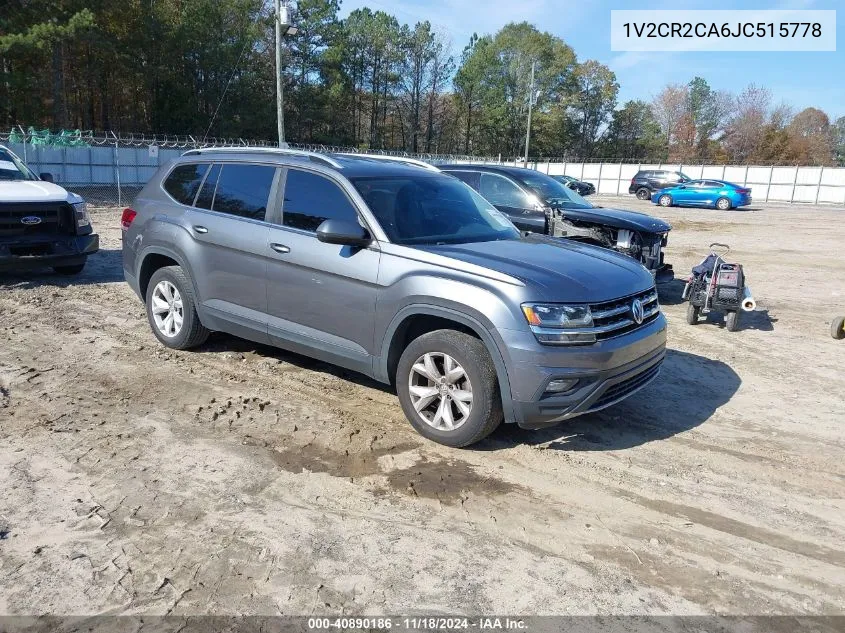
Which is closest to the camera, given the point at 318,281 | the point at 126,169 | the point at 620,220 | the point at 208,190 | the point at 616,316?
the point at 616,316

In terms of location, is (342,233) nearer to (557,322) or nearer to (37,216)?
(557,322)

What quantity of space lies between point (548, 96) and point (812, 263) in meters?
69.4

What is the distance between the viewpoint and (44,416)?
477 cm

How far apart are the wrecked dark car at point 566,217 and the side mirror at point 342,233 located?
4.90 m

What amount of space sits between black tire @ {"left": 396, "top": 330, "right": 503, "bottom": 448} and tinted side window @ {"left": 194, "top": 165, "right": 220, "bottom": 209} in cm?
259

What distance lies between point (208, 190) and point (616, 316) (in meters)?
3.73

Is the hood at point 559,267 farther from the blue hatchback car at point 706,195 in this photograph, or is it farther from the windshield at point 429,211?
the blue hatchback car at point 706,195

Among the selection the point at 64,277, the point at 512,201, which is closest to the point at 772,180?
the point at 512,201

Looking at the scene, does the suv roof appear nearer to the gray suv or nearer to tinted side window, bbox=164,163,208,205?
the gray suv

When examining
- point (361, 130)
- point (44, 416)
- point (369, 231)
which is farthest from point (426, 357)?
point (361, 130)

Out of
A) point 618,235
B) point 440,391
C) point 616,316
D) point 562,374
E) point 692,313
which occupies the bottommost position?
point 692,313

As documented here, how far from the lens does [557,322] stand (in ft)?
13.5

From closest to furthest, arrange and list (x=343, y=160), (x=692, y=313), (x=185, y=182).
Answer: (x=343, y=160)
(x=185, y=182)
(x=692, y=313)

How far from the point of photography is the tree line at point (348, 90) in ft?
129
